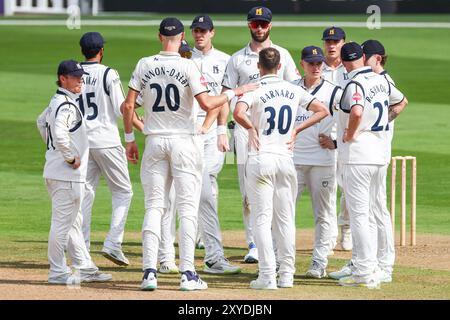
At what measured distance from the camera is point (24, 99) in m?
25.6

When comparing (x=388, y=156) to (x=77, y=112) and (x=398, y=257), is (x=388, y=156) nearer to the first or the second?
(x=398, y=257)

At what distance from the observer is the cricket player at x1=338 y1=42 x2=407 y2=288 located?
34.4 feet

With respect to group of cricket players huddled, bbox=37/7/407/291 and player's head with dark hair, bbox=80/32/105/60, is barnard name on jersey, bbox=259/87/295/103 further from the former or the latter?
player's head with dark hair, bbox=80/32/105/60

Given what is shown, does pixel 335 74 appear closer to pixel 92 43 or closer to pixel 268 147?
pixel 268 147

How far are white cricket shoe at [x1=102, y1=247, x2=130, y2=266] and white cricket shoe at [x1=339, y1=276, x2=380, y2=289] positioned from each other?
2236mm

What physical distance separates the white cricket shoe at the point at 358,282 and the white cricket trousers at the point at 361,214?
39mm

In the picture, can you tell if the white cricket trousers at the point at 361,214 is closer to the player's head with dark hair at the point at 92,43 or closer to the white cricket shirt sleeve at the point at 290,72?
the white cricket shirt sleeve at the point at 290,72

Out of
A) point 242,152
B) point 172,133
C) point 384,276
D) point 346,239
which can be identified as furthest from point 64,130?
point 346,239

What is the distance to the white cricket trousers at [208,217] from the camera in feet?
37.3

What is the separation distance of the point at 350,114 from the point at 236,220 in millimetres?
4877

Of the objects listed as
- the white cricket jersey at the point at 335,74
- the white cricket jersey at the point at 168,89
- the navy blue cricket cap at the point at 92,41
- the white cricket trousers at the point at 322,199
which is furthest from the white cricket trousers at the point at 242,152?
the white cricket jersey at the point at 168,89

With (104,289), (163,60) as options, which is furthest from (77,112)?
(104,289)

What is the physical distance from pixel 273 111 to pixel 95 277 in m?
2.21

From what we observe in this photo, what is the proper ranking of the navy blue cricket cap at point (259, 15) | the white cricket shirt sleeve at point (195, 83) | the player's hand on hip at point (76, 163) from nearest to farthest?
the white cricket shirt sleeve at point (195, 83) → the player's hand on hip at point (76, 163) → the navy blue cricket cap at point (259, 15)
